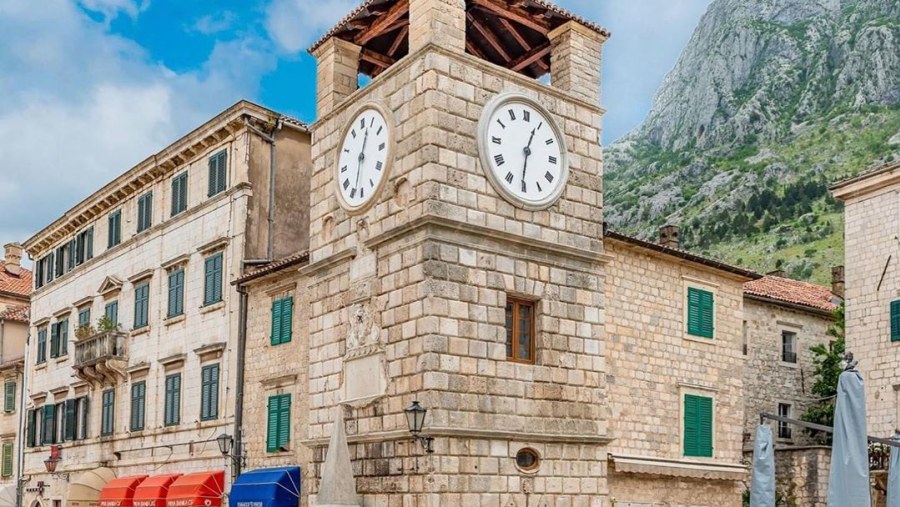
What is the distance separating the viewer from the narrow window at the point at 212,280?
85.7 feet

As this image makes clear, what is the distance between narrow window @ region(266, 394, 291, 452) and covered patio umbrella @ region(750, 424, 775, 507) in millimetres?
11016

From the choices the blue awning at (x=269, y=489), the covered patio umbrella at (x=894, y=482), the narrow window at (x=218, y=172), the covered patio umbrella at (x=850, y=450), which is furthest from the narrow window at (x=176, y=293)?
the covered patio umbrella at (x=850, y=450)

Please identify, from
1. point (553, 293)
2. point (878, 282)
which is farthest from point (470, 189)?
point (878, 282)

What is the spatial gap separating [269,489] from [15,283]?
3335 cm

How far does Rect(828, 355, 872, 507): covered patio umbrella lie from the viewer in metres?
13.2

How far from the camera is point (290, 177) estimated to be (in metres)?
26.9

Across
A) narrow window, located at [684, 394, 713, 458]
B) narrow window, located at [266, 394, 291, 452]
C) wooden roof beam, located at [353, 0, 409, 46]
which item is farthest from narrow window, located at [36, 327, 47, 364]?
Result: wooden roof beam, located at [353, 0, 409, 46]

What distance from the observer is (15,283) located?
50281mm

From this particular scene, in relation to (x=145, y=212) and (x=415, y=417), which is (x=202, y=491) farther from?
(x=415, y=417)

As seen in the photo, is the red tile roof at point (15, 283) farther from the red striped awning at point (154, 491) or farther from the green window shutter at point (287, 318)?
the green window shutter at point (287, 318)

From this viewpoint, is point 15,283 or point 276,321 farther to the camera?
point 15,283

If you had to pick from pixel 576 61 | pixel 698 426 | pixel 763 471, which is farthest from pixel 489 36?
pixel 698 426

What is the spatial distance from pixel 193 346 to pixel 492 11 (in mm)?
13578

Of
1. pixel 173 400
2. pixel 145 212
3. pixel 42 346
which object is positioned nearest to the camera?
pixel 173 400
